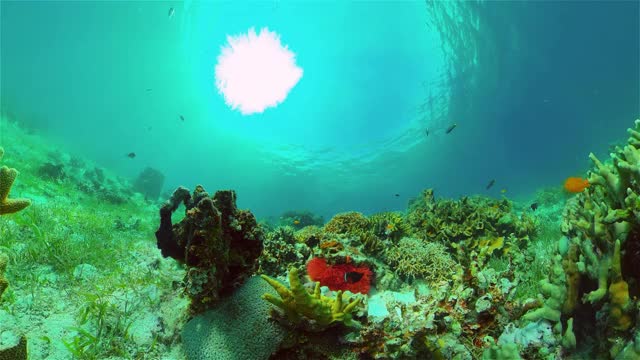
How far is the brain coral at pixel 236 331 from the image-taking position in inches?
131

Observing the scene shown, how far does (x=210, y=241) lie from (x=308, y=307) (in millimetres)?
1303

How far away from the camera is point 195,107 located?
71312mm

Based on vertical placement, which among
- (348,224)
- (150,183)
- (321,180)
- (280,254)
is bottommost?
(280,254)

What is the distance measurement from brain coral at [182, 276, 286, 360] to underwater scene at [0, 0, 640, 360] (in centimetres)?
3

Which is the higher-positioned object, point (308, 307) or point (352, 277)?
point (352, 277)

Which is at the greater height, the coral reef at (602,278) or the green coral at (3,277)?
the coral reef at (602,278)

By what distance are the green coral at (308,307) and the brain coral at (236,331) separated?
245 mm

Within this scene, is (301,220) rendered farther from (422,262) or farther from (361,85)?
(361,85)

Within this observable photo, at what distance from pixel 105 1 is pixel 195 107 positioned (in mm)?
31248

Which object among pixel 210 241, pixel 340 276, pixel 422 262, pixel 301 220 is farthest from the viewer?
pixel 301 220

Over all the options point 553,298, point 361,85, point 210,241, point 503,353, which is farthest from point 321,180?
point 503,353

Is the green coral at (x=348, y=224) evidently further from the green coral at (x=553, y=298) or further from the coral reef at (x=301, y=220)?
the coral reef at (x=301, y=220)

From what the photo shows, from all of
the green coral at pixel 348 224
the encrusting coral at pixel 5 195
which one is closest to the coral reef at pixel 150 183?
the green coral at pixel 348 224

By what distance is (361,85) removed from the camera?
5084cm
